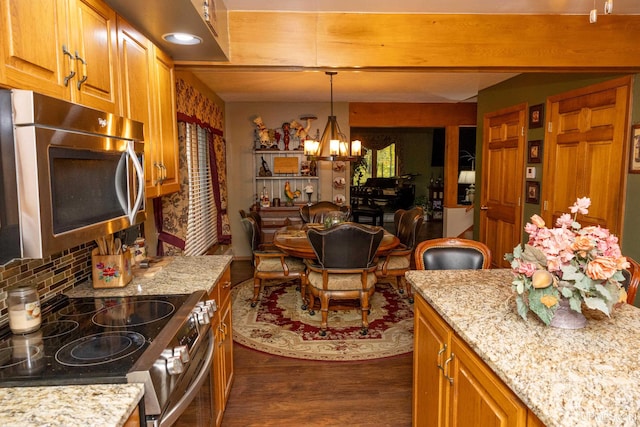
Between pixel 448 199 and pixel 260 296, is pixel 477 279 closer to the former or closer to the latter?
Answer: pixel 260 296

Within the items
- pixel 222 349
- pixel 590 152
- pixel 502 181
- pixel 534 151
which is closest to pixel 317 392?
pixel 222 349

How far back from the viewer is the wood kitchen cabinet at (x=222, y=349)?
2146 mm

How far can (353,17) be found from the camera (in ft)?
8.90

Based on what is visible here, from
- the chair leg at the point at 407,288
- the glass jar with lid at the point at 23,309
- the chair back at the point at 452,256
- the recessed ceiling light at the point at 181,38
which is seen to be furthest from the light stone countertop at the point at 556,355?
the chair leg at the point at 407,288

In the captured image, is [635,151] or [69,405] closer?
[69,405]

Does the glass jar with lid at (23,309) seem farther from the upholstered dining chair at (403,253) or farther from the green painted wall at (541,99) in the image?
the green painted wall at (541,99)

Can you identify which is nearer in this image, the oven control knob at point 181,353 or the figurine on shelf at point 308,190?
the oven control knob at point 181,353

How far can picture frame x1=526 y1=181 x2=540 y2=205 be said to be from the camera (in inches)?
169

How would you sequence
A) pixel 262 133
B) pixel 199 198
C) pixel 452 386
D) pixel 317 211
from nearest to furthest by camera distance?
pixel 452 386, pixel 199 198, pixel 317 211, pixel 262 133

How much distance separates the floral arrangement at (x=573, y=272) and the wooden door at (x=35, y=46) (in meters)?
1.62

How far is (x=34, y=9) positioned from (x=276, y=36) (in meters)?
1.69

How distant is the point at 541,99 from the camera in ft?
14.0

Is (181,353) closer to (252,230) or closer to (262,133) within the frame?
(252,230)

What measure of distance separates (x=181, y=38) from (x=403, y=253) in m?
2.91
